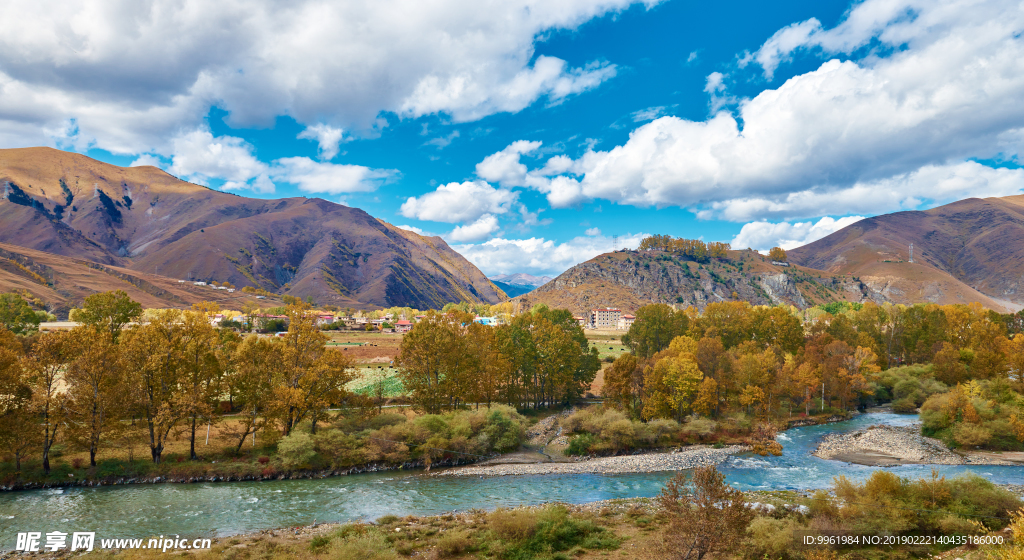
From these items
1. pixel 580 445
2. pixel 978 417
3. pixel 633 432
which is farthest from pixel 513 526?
pixel 978 417

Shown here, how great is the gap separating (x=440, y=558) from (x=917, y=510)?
23.8 m

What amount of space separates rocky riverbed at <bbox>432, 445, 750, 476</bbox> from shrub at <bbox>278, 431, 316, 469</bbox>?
33.7 ft

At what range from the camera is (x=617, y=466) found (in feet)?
132

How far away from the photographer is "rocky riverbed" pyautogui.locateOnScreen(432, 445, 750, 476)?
1524 inches

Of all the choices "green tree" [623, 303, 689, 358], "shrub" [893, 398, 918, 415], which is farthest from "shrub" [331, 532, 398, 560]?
"shrub" [893, 398, 918, 415]

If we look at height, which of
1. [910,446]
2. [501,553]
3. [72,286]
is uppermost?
[72,286]

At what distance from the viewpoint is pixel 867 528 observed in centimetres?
2144

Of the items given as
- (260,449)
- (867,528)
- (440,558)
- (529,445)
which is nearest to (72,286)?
(260,449)

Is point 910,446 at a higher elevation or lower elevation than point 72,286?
lower

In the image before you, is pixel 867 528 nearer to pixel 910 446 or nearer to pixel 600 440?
pixel 600 440

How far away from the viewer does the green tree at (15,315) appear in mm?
76500

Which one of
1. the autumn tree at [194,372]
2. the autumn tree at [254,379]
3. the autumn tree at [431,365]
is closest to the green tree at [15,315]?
the autumn tree at [194,372]

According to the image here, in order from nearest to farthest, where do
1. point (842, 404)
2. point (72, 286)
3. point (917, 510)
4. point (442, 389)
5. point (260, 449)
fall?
point (917, 510) → point (260, 449) → point (442, 389) → point (842, 404) → point (72, 286)

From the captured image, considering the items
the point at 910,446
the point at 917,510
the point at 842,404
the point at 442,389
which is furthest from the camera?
the point at 842,404
